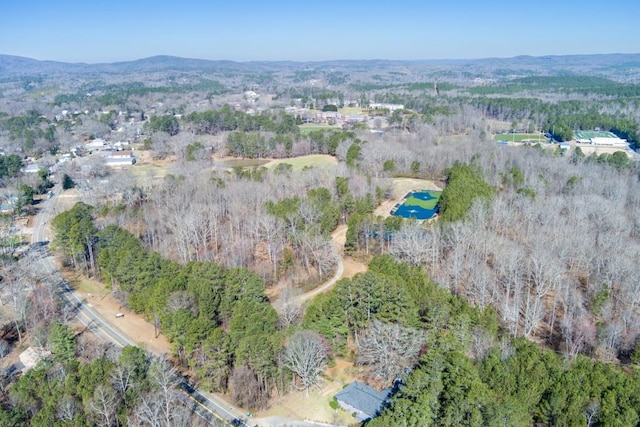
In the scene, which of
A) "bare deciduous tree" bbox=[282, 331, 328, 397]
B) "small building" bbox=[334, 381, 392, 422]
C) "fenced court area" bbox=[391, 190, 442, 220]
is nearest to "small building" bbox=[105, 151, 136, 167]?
"fenced court area" bbox=[391, 190, 442, 220]

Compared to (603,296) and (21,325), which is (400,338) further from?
(21,325)

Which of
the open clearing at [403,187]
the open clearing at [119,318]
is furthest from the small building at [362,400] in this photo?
the open clearing at [403,187]

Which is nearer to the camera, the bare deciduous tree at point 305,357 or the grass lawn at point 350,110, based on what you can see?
the bare deciduous tree at point 305,357

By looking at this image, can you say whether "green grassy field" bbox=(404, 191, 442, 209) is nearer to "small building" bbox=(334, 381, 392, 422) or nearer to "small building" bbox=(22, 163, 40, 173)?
"small building" bbox=(334, 381, 392, 422)

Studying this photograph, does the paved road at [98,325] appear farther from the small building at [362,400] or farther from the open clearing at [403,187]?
the open clearing at [403,187]

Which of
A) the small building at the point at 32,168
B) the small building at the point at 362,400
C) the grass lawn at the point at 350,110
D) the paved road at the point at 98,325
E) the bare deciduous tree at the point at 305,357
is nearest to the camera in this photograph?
the small building at the point at 362,400

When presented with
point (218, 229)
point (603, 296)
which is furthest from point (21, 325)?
point (603, 296)
